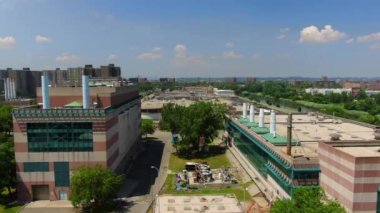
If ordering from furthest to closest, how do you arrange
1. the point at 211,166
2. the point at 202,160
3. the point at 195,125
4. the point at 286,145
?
the point at 195,125 → the point at 202,160 → the point at 211,166 → the point at 286,145

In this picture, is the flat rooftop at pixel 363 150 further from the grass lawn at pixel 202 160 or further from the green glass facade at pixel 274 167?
the grass lawn at pixel 202 160

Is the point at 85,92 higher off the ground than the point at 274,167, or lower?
higher

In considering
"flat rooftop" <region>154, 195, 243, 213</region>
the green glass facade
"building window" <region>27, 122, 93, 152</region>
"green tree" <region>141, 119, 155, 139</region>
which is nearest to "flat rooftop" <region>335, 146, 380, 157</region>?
the green glass facade

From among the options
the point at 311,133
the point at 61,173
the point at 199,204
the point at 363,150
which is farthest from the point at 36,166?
the point at 311,133

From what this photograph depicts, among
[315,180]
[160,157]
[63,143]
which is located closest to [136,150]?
[160,157]

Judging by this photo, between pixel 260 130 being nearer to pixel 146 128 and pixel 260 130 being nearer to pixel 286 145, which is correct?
pixel 286 145

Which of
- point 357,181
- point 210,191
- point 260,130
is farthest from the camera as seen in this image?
point 260,130
